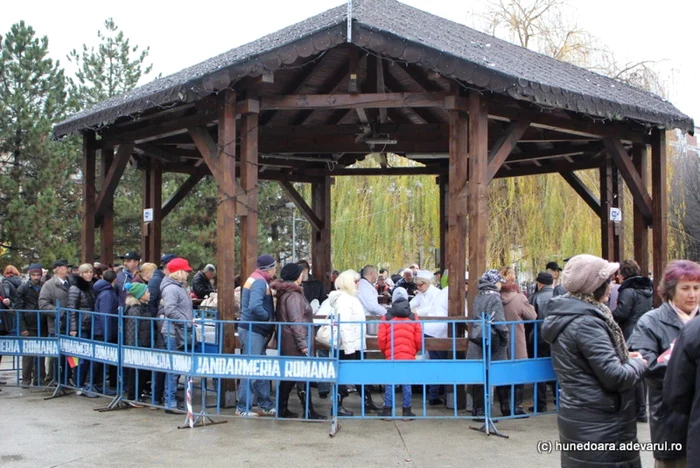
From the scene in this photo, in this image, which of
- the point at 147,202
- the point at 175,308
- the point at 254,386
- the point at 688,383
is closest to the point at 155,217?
the point at 147,202

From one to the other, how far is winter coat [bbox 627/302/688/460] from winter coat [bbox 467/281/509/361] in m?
3.20

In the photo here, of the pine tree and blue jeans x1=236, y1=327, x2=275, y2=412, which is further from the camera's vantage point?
the pine tree

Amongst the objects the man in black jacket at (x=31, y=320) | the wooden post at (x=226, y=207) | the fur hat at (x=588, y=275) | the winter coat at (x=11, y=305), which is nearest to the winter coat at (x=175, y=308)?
the wooden post at (x=226, y=207)

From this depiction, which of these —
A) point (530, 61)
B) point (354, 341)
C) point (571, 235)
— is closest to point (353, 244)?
point (571, 235)

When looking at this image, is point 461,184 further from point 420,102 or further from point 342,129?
point 342,129

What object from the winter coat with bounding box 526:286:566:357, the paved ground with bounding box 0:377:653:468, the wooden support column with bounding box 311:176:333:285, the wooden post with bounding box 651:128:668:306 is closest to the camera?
the paved ground with bounding box 0:377:653:468

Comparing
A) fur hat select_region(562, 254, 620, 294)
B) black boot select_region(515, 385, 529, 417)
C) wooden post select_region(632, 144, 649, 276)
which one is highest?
wooden post select_region(632, 144, 649, 276)

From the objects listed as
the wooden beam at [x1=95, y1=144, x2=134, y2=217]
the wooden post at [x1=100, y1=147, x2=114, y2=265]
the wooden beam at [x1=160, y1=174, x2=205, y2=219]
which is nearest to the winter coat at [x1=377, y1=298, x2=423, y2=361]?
the wooden beam at [x1=95, y1=144, x2=134, y2=217]

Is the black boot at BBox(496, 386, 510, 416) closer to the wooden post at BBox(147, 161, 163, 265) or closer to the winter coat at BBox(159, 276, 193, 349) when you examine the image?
the winter coat at BBox(159, 276, 193, 349)

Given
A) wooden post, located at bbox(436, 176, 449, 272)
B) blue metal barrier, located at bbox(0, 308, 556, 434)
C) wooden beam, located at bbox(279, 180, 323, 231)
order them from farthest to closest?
wooden post, located at bbox(436, 176, 449, 272) < wooden beam, located at bbox(279, 180, 323, 231) < blue metal barrier, located at bbox(0, 308, 556, 434)

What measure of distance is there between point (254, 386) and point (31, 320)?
389 centimetres

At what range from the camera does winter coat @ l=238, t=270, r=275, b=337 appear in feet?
25.8

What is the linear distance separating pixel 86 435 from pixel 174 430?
2.73 feet

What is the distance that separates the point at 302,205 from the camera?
15.3 m
